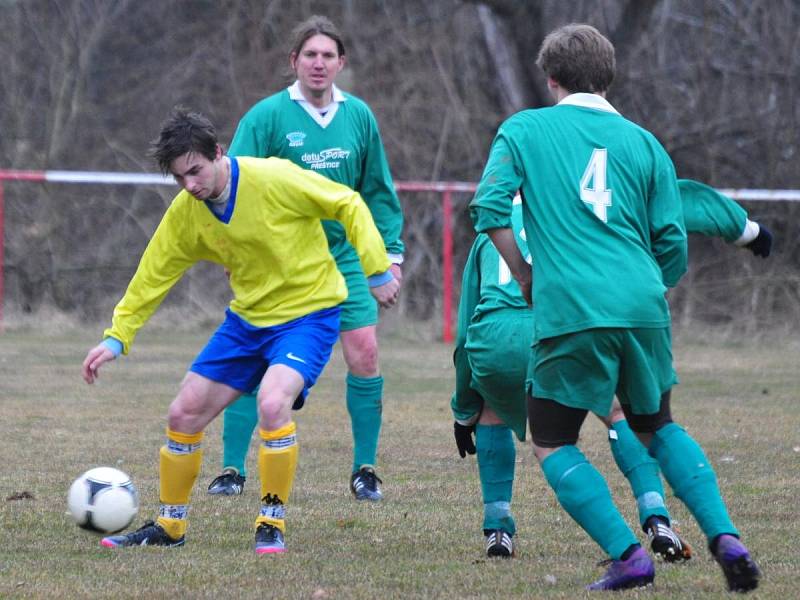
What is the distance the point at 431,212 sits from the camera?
16.3 meters

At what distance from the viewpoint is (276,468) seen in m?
4.64

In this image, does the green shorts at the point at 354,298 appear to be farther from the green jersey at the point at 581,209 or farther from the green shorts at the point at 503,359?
the green jersey at the point at 581,209

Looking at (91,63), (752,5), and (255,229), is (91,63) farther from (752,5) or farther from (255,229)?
(255,229)

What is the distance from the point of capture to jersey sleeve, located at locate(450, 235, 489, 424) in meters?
4.69

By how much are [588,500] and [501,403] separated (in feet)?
2.43

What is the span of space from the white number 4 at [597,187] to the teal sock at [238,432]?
2.61m

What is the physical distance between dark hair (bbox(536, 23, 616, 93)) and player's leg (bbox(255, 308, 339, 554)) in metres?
1.32

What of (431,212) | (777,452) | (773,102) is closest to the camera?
(777,452)

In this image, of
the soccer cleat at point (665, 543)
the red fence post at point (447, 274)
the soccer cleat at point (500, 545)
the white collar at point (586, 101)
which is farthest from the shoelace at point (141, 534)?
the red fence post at point (447, 274)

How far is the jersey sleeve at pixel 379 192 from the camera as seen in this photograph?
20.9ft

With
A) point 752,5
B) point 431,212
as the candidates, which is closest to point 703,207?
point 431,212

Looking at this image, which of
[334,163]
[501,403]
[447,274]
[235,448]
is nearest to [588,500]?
[501,403]

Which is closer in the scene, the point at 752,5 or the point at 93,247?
the point at 93,247

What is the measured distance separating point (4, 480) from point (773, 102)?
44.6ft
